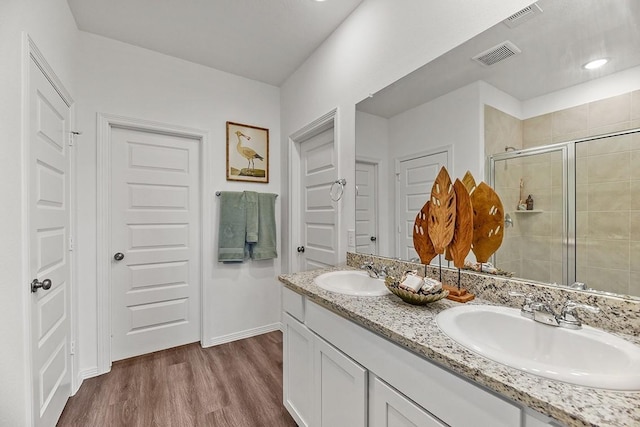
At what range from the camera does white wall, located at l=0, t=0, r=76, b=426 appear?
1087 millimetres

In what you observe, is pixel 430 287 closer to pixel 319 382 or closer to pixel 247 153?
pixel 319 382

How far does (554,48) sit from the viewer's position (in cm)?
101

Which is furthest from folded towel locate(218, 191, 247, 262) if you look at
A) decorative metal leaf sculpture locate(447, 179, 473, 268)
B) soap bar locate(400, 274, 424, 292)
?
decorative metal leaf sculpture locate(447, 179, 473, 268)

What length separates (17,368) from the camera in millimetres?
1138

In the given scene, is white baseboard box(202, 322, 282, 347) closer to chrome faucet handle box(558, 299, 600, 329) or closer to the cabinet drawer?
the cabinet drawer

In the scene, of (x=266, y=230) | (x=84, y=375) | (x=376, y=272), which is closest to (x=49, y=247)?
(x=84, y=375)

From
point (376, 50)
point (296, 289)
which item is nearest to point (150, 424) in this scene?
point (296, 289)

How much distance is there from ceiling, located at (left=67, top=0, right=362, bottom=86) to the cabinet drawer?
A: 1902 mm

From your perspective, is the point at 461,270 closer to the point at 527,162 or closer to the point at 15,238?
the point at 527,162

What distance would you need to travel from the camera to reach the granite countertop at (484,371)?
1.62 feet

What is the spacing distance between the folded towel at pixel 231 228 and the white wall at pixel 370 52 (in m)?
0.93

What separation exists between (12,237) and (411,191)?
186 cm

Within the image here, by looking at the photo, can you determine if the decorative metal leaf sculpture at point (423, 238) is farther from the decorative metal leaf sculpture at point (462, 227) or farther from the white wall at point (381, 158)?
the white wall at point (381, 158)

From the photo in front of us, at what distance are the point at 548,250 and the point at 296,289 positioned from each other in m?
1.10
